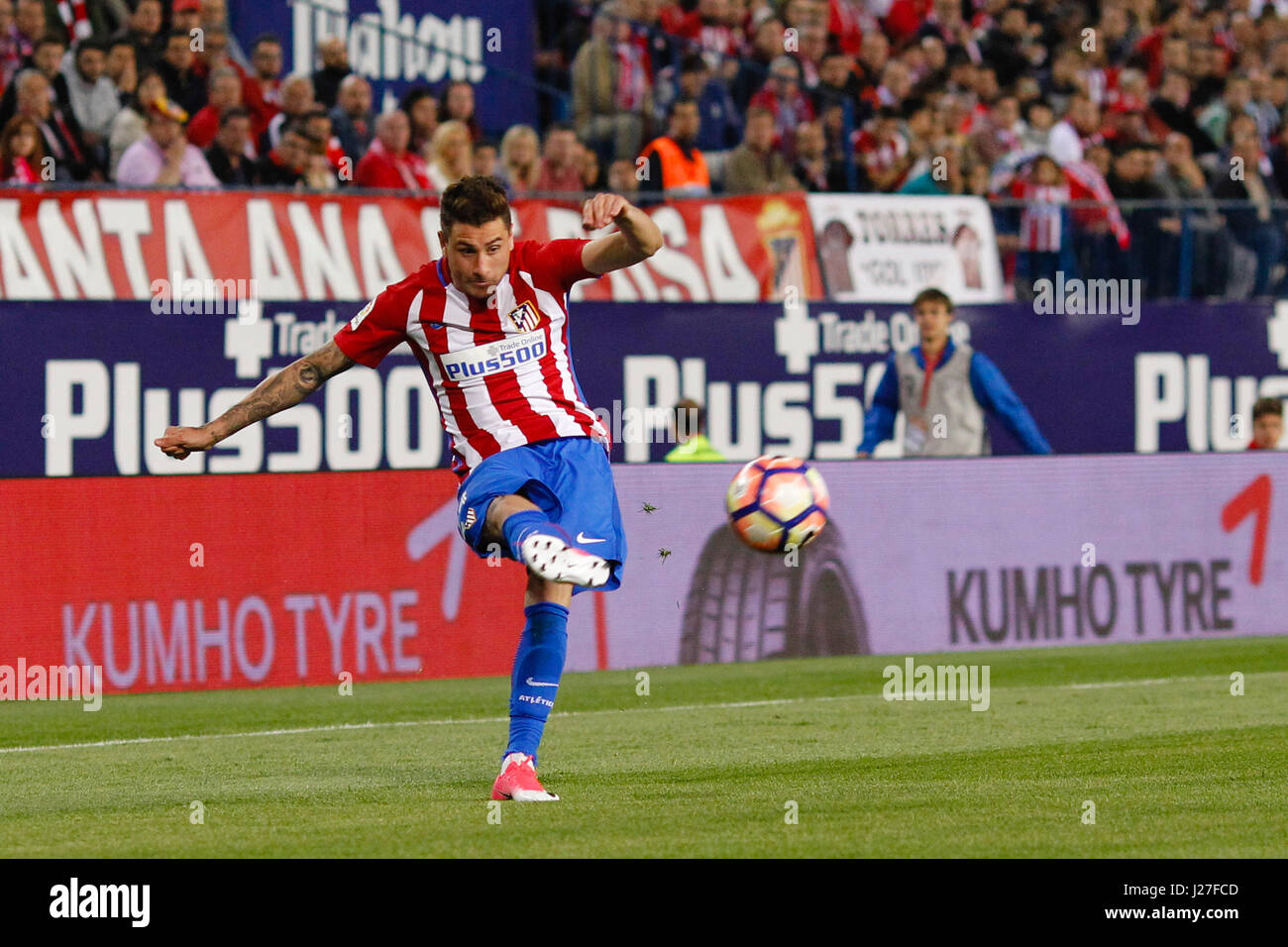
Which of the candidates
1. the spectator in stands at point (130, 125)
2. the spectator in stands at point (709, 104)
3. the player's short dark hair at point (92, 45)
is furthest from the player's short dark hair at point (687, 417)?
the player's short dark hair at point (92, 45)

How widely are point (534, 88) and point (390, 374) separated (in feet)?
13.6

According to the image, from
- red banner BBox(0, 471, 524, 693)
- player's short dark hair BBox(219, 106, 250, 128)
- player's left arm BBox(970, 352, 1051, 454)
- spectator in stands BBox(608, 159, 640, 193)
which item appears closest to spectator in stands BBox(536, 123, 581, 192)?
spectator in stands BBox(608, 159, 640, 193)

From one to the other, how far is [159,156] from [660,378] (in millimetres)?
4134

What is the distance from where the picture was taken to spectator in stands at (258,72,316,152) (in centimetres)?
1725

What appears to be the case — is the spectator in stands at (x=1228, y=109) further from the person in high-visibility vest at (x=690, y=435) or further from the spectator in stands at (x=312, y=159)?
the spectator in stands at (x=312, y=159)

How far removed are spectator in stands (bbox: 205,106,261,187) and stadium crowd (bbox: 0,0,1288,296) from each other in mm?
17

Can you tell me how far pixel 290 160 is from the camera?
16906mm

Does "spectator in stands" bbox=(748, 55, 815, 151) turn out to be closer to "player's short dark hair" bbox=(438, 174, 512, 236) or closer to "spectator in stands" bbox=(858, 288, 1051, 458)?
"spectator in stands" bbox=(858, 288, 1051, 458)

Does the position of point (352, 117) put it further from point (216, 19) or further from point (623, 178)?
point (623, 178)

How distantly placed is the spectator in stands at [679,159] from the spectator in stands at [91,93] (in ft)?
14.0

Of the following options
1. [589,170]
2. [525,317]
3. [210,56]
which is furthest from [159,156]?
[525,317]

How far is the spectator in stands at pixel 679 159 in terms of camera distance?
18000 millimetres

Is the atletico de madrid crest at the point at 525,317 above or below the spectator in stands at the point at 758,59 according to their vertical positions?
below
